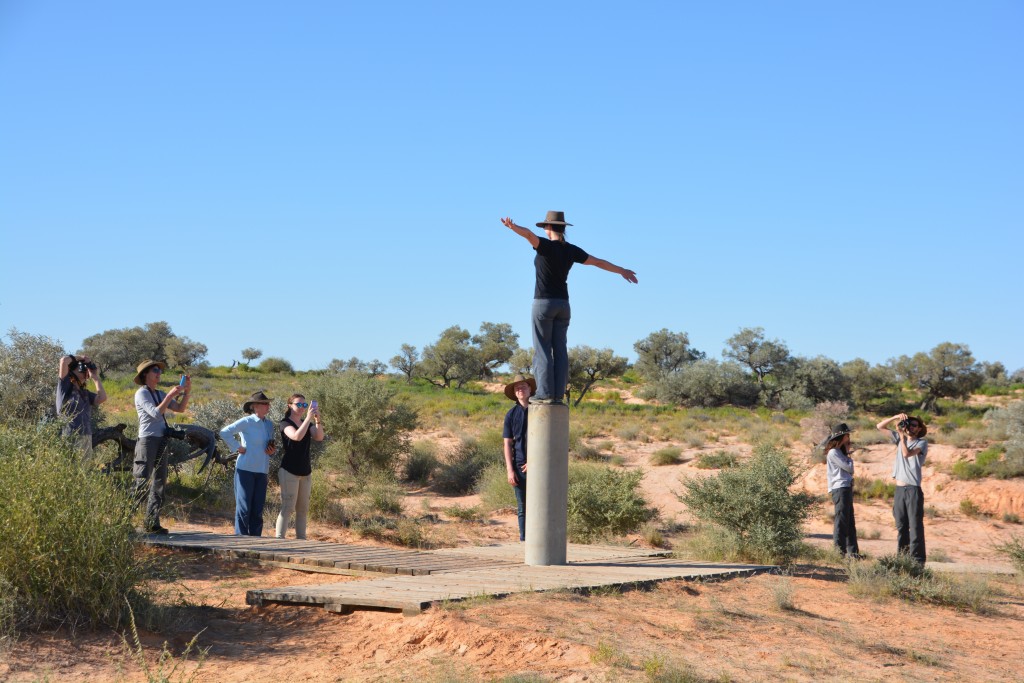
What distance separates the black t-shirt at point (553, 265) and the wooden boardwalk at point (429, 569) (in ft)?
8.24

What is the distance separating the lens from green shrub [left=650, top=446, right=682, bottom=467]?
26.0m

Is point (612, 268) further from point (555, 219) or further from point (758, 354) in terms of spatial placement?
point (758, 354)

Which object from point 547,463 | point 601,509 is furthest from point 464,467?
point 547,463

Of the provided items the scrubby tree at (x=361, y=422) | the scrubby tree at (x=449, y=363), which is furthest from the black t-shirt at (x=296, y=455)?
the scrubby tree at (x=449, y=363)

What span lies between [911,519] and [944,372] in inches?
1460

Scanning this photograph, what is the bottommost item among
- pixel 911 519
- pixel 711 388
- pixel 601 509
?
pixel 601 509

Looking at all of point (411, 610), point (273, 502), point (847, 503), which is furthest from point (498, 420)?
point (411, 610)

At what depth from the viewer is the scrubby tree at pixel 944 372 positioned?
44.9m

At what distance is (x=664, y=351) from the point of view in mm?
54688

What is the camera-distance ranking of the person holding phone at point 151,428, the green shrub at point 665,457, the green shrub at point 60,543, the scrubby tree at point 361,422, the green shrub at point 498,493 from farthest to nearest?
the green shrub at point 665,457 → the scrubby tree at point 361,422 → the green shrub at point 498,493 → the person holding phone at point 151,428 → the green shrub at point 60,543

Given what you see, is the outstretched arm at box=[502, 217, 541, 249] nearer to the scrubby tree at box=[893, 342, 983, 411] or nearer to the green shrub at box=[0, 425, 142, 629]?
the green shrub at box=[0, 425, 142, 629]

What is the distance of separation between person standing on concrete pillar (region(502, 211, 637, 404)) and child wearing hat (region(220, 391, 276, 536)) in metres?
3.20

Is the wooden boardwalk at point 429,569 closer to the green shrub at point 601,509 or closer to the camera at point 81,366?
the camera at point 81,366

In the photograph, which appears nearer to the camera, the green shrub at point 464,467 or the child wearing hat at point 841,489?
the child wearing hat at point 841,489
